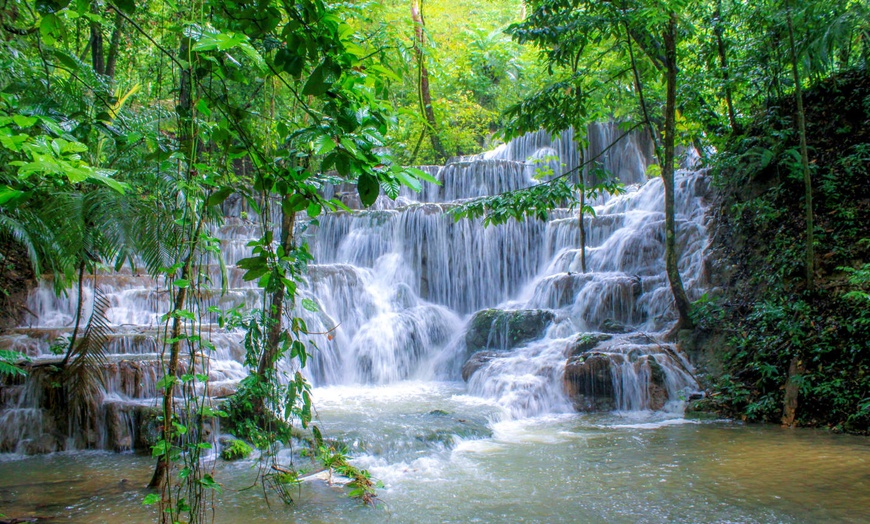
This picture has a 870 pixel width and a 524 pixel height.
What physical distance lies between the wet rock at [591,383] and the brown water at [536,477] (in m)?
0.76

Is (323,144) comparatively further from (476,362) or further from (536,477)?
(476,362)

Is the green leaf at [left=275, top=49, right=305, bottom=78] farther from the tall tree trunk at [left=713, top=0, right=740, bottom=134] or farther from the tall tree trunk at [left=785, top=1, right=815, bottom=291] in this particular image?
the tall tree trunk at [left=713, top=0, right=740, bottom=134]

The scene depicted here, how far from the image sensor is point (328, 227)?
633 inches

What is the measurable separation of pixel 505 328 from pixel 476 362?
121 centimetres

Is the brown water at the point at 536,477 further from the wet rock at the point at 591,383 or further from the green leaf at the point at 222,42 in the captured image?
the green leaf at the point at 222,42

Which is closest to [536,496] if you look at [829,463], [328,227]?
[829,463]

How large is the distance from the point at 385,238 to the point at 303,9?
13973mm

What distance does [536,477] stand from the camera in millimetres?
5344

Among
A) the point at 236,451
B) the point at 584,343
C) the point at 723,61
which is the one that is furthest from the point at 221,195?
the point at 723,61

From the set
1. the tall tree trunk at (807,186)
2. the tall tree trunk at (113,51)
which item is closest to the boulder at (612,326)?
the tall tree trunk at (807,186)

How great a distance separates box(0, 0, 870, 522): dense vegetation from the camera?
74.2 inches

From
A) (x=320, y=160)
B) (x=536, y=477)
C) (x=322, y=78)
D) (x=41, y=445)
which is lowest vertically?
(x=536, y=477)

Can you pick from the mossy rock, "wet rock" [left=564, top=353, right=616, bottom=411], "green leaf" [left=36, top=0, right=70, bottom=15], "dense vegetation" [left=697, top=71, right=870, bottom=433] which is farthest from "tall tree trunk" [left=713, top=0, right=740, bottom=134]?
"green leaf" [left=36, top=0, right=70, bottom=15]

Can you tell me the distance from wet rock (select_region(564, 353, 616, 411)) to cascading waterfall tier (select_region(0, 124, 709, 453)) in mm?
20
